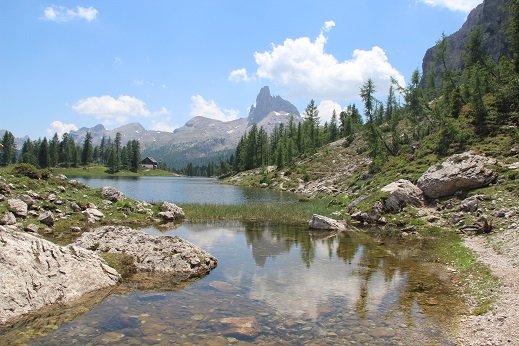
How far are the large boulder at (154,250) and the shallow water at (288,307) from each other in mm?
1205

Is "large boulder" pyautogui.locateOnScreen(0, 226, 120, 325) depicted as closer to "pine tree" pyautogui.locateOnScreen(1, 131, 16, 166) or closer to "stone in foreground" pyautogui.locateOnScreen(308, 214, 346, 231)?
"stone in foreground" pyautogui.locateOnScreen(308, 214, 346, 231)

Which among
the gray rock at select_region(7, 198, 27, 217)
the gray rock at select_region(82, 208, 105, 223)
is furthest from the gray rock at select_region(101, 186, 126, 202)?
the gray rock at select_region(7, 198, 27, 217)

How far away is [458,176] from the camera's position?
4134cm

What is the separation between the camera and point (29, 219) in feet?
106

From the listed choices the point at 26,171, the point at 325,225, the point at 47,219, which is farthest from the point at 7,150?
the point at 325,225

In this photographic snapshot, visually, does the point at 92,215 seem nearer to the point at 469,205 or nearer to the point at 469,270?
the point at 469,270

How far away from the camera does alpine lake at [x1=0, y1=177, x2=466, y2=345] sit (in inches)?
529

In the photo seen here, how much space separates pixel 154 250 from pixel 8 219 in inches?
545

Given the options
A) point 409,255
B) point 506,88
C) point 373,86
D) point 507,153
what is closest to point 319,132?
point 373,86

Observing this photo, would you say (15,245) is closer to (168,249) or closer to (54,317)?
(54,317)

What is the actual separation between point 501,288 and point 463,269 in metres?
5.09

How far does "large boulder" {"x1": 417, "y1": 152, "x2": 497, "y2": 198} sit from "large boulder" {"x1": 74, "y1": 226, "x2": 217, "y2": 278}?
94.6ft

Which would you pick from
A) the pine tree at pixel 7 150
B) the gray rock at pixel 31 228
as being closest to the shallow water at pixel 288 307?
the gray rock at pixel 31 228

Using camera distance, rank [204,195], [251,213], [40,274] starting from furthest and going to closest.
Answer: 1. [204,195]
2. [251,213]
3. [40,274]
